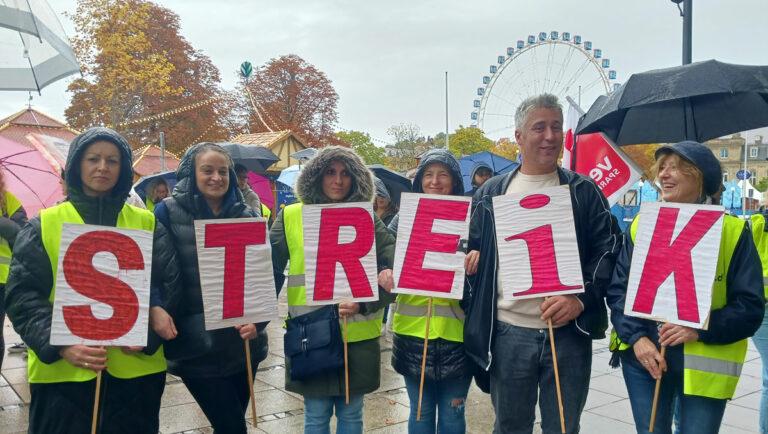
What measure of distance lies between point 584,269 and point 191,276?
1864mm

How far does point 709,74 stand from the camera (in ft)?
13.0

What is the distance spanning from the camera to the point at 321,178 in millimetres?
3447

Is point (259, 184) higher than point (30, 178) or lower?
higher

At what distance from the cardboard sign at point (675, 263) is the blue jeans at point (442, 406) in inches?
38.9

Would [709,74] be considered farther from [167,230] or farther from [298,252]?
[167,230]

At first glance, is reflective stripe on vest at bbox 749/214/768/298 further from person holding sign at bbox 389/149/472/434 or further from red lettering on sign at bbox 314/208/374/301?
red lettering on sign at bbox 314/208/374/301

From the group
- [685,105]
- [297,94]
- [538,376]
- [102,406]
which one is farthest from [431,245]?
[297,94]

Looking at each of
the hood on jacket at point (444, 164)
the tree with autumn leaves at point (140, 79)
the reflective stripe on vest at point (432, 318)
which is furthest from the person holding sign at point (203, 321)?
the tree with autumn leaves at point (140, 79)

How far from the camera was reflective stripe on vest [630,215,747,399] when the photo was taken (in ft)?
8.64

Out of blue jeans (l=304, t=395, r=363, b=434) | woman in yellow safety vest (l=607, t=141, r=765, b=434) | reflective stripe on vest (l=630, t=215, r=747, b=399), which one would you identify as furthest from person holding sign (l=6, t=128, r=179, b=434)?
reflective stripe on vest (l=630, t=215, r=747, b=399)

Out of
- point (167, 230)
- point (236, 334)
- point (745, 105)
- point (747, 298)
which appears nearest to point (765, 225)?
point (745, 105)

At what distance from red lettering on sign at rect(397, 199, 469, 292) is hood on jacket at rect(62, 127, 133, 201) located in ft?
4.57

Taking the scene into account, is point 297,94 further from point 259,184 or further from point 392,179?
point 392,179

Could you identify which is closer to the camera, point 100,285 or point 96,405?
point 96,405
